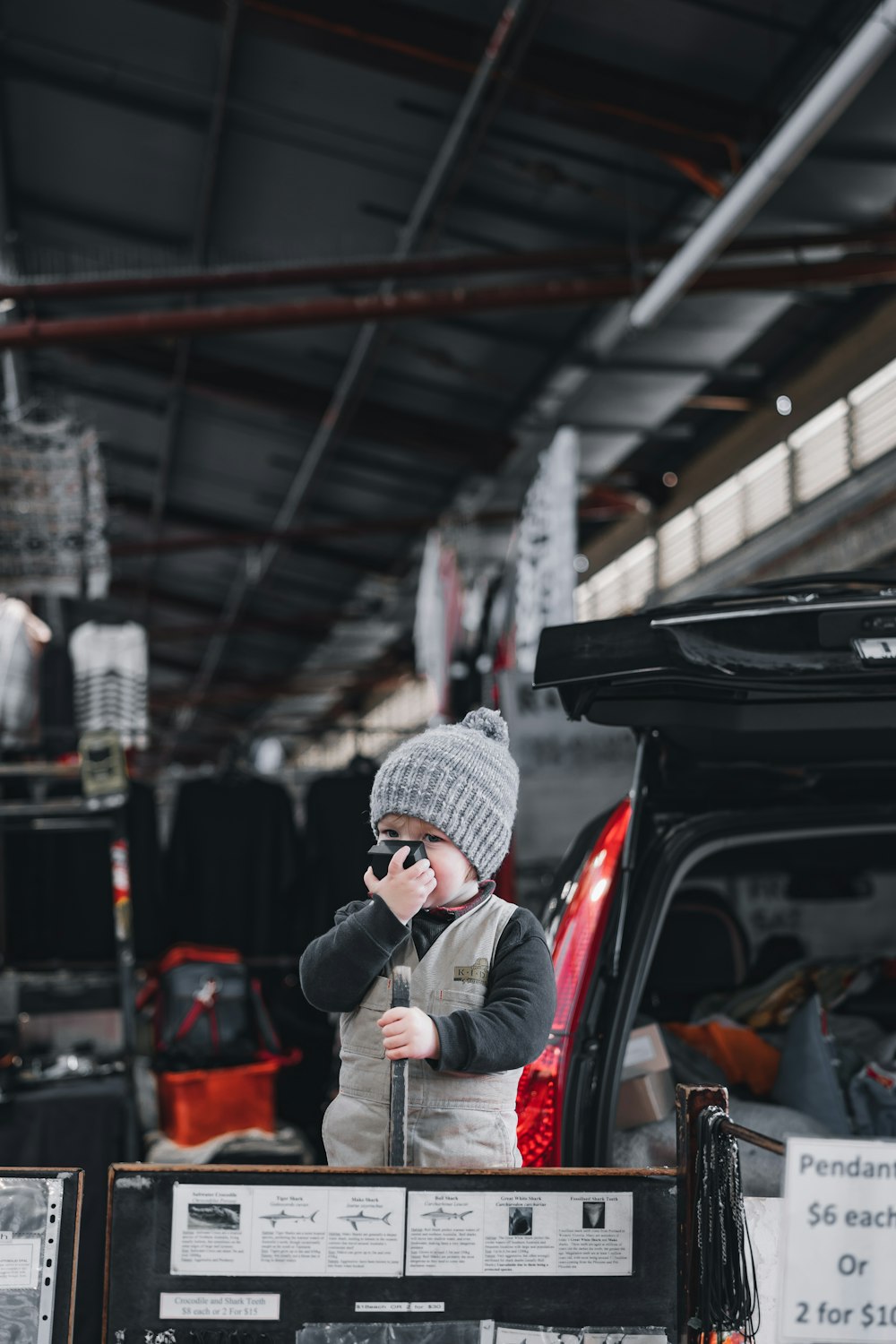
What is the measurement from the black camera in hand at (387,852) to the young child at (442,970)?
24 mm

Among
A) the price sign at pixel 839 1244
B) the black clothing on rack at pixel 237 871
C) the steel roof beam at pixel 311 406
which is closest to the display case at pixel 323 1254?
the price sign at pixel 839 1244

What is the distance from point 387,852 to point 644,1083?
3.60 feet

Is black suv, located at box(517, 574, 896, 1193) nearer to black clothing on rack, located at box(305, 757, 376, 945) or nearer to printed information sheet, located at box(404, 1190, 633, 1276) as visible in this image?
printed information sheet, located at box(404, 1190, 633, 1276)

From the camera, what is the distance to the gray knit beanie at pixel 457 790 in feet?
6.15

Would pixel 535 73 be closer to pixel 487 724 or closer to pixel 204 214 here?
pixel 204 214

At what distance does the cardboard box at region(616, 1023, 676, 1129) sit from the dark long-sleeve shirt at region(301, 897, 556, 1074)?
80 cm

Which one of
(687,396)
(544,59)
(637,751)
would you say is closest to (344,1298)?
(637,751)

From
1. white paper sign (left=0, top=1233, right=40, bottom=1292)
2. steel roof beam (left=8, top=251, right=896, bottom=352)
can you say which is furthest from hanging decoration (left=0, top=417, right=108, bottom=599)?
white paper sign (left=0, top=1233, right=40, bottom=1292)

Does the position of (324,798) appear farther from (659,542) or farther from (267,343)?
(659,542)

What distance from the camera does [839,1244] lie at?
139 centimetres

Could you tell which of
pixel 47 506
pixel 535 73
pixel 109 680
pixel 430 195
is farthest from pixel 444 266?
pixel 109 680

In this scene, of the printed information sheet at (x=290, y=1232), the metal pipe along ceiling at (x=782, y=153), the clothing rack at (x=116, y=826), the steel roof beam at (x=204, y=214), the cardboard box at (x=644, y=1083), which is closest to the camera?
the printed information sheet at (x=290, y=1232)

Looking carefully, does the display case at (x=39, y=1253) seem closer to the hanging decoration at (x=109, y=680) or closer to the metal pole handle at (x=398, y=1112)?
the metal pole handle at (x=398, y=1112)

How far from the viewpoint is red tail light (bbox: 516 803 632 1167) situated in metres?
2.24
